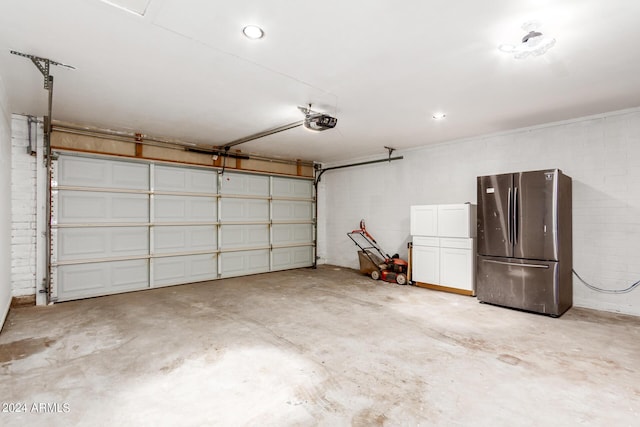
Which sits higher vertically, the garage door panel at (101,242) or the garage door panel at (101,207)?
the garage door panel at (101,207)

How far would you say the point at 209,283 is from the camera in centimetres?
609

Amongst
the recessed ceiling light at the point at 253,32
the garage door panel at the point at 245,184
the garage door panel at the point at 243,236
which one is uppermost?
the recessed ceiling light at the point at 253,32

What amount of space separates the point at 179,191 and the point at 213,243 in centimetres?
124

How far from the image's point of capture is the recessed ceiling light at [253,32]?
2367mm

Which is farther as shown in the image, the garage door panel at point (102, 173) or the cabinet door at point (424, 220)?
the cabinet door at point (424, 220)

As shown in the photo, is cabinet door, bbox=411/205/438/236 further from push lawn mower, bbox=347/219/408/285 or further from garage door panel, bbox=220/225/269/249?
garage door panel, bbox=220/225/269/249

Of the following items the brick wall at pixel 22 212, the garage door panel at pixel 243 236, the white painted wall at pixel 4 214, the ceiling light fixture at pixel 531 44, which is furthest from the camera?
the garage door panel at pixel 243 236

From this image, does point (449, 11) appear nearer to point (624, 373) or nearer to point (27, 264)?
point (624, 373)

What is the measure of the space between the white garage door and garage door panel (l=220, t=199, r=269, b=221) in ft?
0.07

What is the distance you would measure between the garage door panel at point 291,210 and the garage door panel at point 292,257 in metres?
0.78

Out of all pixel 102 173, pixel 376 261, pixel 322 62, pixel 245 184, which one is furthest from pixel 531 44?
pixel 102 173

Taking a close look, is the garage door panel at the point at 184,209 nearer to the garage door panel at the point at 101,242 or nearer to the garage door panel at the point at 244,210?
the garage door panel at the point at 244,210

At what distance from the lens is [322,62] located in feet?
9.53

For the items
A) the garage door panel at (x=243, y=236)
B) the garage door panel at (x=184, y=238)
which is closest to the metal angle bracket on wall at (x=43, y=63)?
the garage door panel at (x=184, y=238)
